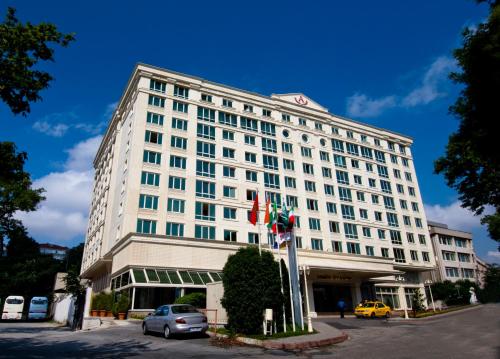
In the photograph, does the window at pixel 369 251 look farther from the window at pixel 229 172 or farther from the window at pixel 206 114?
the window at pixel 206 114

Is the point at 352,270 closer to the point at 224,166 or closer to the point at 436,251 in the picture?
the point at 224,166

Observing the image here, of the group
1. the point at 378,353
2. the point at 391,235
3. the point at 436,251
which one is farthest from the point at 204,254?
the point at 436,251

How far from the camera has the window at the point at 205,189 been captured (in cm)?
3881

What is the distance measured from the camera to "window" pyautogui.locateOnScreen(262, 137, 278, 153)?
46.0 meters

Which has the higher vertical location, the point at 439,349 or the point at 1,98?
the point at 1,98

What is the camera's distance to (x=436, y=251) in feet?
216

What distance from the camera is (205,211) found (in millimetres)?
38219

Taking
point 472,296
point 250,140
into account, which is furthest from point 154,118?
point 472,296

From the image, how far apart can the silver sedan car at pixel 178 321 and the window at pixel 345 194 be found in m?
36.3

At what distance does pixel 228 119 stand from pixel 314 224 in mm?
17464

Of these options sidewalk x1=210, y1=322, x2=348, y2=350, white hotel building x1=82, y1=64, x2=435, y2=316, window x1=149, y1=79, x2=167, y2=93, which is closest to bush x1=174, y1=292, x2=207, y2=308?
white hotel building x1=82, y1=64, x2=435, y2=316

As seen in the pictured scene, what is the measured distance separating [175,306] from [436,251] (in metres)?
62.4

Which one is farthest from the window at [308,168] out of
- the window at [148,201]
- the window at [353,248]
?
the window at [148,201]

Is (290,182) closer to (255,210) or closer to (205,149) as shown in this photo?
(205,149)
